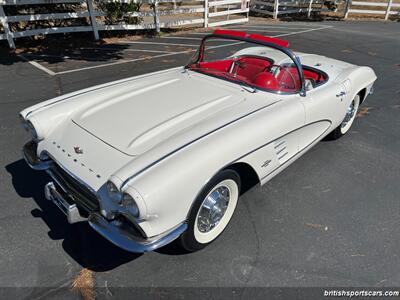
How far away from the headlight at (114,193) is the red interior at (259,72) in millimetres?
1838

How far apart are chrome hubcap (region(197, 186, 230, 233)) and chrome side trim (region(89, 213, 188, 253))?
33cm

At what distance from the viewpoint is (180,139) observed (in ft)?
7.84

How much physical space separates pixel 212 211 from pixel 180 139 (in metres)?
0.67

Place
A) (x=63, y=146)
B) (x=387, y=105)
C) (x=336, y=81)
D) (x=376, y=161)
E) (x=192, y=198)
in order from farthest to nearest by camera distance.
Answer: (x=387, y=105), (x=376, y=161), (x=336, y=81), (x=63, y=146), (x=192, y=198)

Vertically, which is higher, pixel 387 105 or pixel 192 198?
pixel 192 198

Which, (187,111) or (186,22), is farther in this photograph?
(186,22)

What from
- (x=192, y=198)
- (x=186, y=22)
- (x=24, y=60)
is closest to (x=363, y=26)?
(x=186, y=22)

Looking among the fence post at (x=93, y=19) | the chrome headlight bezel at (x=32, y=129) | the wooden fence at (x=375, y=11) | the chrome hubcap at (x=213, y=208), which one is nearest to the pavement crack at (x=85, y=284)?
the chrome hubcap at (x=213, y=208)

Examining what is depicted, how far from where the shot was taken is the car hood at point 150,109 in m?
2.54

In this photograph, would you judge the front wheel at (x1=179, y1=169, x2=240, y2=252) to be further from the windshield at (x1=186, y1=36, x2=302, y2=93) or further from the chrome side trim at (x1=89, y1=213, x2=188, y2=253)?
the windshield at (x1=186, y1=36, x2=302, y2=93)

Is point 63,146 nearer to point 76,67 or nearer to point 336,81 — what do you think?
point 336,81

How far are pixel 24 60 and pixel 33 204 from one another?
20.0 ft

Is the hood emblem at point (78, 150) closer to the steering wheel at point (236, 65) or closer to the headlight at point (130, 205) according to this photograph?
the headlight at point (130, 205)

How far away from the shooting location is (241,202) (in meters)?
3.20
